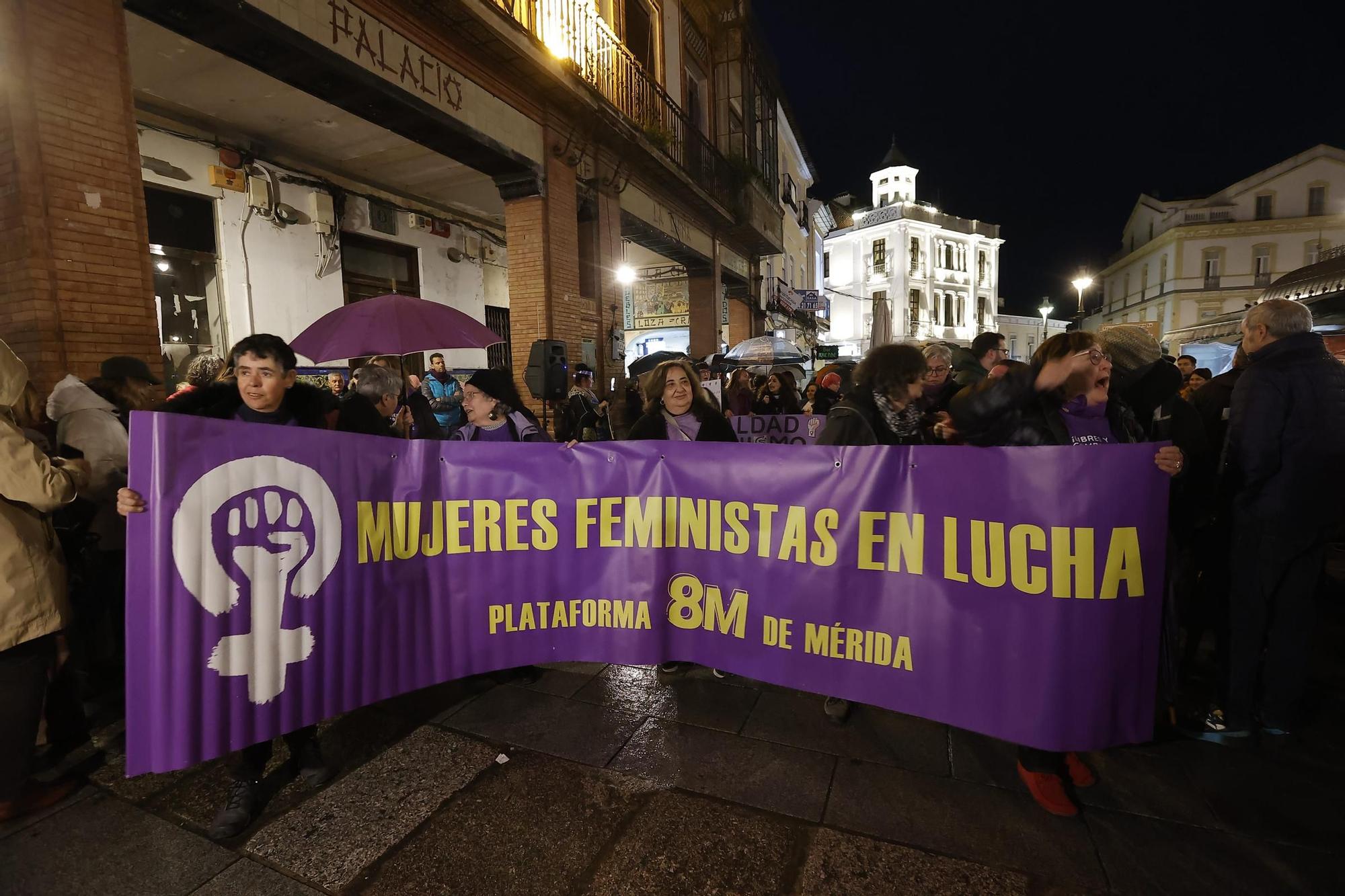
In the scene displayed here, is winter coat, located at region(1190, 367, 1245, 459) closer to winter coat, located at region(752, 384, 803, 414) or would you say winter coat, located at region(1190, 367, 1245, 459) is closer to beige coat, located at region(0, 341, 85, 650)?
winter coat, located at region(752, 384, 803, 414)

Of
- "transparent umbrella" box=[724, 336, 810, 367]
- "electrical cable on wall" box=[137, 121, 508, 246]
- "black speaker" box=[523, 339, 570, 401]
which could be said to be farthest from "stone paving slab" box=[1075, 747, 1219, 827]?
"electrical cable on wall" box=[137, 121, 508, 246]

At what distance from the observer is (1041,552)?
8.16ft

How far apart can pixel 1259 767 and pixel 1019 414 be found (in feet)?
6.20

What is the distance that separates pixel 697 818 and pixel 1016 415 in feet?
7.06

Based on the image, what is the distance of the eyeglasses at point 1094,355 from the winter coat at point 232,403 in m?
3.39

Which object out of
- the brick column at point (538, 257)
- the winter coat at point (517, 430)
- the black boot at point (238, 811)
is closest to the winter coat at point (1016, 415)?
the winter coat at point (517, 430)

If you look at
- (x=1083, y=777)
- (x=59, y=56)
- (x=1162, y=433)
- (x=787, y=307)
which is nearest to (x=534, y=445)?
(x=1083, y=777)

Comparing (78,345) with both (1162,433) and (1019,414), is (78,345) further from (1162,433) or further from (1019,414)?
(1162,433)

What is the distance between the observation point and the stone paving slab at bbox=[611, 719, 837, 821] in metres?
2.62

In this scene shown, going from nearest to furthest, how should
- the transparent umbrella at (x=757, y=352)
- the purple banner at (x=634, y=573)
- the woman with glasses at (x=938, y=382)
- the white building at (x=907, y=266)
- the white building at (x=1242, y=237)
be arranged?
the purple banner at (x=634, y=573) < the woman with glasses at (x=938, y=382) < the transparent umbrella at (x=757, y=352) < the white building at (x=1242, y=237) < the white building at (x=907, y=266)

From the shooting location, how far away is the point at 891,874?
7.20ft

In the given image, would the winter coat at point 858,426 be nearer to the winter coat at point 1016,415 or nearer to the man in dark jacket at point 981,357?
the winter coat at point 1016,415

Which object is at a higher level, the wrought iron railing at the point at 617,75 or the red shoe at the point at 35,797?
the wrought iron railing at the point at 617,75

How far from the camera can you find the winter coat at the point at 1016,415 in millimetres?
2736
